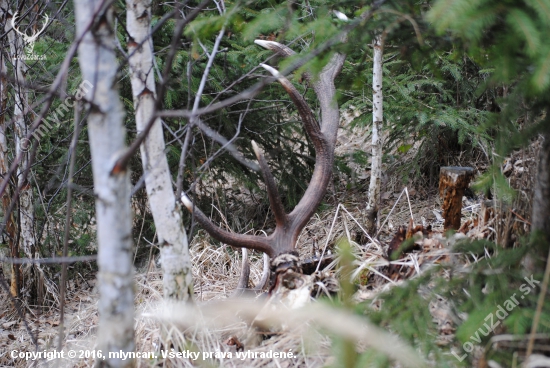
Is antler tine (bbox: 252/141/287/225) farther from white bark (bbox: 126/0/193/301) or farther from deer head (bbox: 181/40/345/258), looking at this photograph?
white bark (bbox: 126/0/193/301)

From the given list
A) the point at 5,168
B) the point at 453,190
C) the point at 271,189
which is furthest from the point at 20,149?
the point at 453,190

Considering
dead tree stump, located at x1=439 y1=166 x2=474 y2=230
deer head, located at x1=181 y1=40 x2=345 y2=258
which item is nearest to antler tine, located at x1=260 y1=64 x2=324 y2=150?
deer head, located at x1=181 y1=40 x2=345 y2=258

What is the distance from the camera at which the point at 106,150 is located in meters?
1.44

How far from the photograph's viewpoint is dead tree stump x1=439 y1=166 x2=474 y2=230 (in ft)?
10.4

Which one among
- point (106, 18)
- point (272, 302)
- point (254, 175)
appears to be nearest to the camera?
point (106, 18)

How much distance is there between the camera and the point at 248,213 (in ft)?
18.9

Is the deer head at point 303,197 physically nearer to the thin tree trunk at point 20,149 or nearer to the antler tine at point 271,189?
the antler tine at point 271,189

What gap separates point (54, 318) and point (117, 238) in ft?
11.8

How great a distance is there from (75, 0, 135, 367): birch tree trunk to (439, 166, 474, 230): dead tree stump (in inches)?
94.0

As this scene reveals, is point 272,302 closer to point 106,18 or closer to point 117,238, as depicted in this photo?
point 117,238

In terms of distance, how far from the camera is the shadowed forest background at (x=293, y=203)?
1.47 m

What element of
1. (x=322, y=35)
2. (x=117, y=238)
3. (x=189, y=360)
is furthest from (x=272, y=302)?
(x=322, y=35)

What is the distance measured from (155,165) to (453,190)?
210 cm

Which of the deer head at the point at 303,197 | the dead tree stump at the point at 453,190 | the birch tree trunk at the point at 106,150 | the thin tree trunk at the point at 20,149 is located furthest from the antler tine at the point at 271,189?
the thin tree trunk at the point at 20,149
